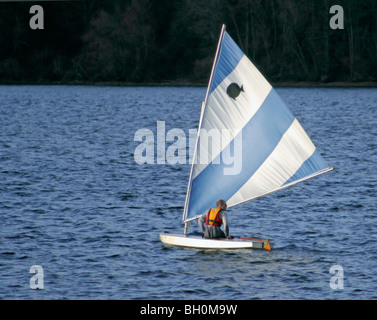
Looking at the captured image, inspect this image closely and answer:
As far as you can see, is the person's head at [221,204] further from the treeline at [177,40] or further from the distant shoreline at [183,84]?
the distant shoreline at [183,84]

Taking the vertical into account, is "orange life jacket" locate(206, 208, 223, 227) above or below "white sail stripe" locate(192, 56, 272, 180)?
below

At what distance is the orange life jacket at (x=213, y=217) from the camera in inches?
968

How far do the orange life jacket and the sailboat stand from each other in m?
1.05

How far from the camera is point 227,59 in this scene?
2623cm

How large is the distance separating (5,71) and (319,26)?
169 ft

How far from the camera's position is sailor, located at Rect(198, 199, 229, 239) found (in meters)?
24.5

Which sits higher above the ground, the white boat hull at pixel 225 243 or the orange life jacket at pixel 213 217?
the orange life jacket at pixel 213 217

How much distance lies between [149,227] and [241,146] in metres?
5.46

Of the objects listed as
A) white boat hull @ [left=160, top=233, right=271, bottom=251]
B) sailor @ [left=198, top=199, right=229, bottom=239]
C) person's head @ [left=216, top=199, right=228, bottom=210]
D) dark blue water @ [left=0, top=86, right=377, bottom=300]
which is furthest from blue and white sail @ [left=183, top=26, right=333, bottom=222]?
dark blue water @ [left=0, top=86, right=377, bottom=300]

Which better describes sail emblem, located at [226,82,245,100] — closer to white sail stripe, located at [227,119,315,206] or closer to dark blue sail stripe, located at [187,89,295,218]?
dark blue sail stripe, located at [187,89,295,218]

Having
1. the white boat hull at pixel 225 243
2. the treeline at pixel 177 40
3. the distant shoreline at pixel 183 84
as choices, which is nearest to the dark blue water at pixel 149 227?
the white boat hull at pixel 225 243

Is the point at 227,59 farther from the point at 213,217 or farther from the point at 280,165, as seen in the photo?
the point at 213,217

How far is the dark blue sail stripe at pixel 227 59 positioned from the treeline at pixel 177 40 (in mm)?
95597

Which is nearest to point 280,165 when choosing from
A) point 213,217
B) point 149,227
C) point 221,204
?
point 221,204
